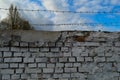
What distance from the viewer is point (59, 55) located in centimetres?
555

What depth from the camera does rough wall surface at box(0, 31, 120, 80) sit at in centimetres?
546

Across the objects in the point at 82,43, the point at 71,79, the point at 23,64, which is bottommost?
the point at 71,79

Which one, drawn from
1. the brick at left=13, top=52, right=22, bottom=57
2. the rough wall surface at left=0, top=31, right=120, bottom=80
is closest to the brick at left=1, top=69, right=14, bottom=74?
the rough wall surface at left=0, top=31, right=120, bottom=80

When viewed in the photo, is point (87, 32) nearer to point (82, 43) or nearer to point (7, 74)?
point (82, 43)

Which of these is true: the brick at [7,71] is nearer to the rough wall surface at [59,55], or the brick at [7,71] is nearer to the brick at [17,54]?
the rough wall surface at [59,55]

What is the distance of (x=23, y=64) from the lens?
17.9 feet

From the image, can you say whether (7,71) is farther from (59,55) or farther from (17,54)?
(59,55)

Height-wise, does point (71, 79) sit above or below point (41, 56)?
below

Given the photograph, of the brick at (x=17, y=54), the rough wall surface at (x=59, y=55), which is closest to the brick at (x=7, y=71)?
the rough wall surface at (x=59, y=55)

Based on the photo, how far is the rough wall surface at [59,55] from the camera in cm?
546

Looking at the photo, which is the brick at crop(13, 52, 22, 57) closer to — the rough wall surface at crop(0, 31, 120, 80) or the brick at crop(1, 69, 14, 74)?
the rough wall surface at crop(0, 31, 120, 80)

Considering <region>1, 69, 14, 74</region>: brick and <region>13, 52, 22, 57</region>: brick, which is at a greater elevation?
<region>13, 52, 22, 57</region>: brick

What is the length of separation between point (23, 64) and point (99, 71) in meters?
1.62

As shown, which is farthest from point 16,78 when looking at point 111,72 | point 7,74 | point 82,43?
point 111,72
